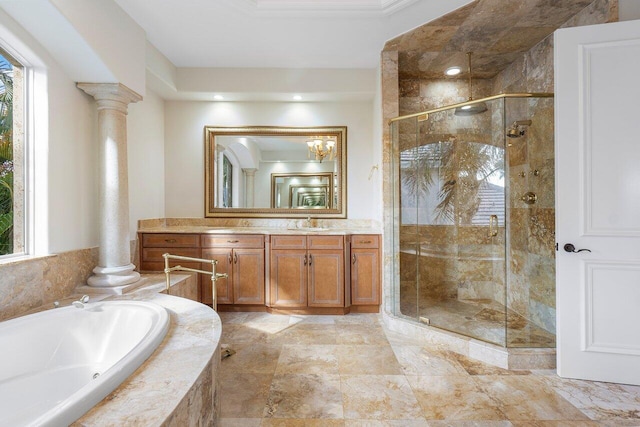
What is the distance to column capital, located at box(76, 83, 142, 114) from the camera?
229cm

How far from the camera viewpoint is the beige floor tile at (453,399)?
1.58 metres

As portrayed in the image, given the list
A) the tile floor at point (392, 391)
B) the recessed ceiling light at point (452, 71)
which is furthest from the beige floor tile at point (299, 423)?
the recessed ceiling light at point (452, 71)

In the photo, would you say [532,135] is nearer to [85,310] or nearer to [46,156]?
[85,310]

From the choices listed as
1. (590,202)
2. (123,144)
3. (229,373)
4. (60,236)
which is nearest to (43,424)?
(229,373)

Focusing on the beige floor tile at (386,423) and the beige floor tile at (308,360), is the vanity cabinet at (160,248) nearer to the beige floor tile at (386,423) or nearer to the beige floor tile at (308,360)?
the beige floor tile at (308,360)

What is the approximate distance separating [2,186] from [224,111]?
88.4 inches

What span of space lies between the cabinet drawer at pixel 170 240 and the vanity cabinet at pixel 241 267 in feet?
0.40

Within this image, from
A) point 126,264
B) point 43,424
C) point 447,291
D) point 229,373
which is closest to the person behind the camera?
point 43,424

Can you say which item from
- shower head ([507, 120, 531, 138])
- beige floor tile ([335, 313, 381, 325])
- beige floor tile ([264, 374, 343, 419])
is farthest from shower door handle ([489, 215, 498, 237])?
beige floor tile ([264, 374, 343, 419])

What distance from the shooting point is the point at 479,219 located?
294cm

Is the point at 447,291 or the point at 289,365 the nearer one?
the point at 289,365

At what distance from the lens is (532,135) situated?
257 centimetres

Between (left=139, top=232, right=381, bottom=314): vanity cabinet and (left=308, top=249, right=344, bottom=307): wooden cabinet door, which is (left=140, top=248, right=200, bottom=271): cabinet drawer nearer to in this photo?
(left=139, top=232, right=381, bottom=314): vanity cabinet

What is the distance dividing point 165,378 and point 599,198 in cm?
255
